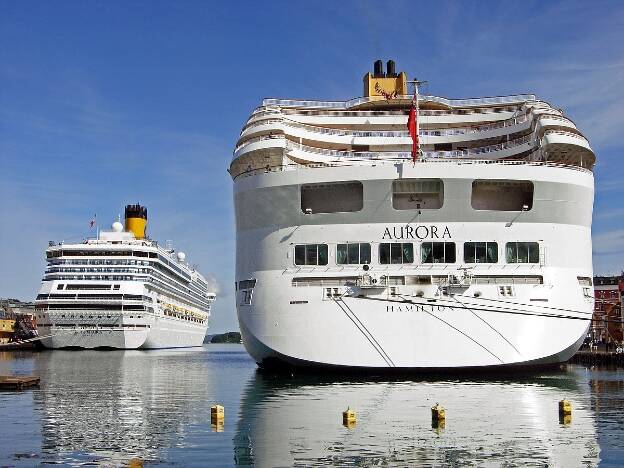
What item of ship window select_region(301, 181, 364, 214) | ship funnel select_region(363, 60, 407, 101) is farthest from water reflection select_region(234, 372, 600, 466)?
ship funnel select_region(363, 60, 407, 101)

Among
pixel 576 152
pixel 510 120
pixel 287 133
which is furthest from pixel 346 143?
pixel 576 152

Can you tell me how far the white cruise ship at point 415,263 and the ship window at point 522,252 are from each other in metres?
0.04

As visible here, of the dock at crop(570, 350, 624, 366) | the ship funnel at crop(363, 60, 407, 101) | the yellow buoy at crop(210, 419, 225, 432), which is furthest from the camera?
the dock at crop(570, 350, 624, 366)

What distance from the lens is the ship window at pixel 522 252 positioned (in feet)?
92.8

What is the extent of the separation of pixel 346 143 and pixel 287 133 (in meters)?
3.37

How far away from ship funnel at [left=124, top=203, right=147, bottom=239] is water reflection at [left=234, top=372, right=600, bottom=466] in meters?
71.0

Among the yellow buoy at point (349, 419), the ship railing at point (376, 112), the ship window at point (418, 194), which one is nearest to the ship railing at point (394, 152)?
the ship railing at point (376, 112)

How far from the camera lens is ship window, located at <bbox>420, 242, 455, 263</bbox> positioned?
28094 millimetres

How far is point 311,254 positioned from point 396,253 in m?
3.32

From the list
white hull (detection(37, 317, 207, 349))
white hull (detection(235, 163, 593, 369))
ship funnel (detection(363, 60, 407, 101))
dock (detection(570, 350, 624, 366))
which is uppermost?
ship funnel (detection(363, 60, 407, 101))

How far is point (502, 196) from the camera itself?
30.0m

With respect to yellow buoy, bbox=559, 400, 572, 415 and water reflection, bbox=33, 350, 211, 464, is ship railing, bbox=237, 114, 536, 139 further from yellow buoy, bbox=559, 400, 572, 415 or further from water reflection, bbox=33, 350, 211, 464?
yellow buoy, bbox=559, 400, 572, 415

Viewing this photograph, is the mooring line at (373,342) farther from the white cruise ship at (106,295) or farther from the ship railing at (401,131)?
the white cruise ship at (106,295)

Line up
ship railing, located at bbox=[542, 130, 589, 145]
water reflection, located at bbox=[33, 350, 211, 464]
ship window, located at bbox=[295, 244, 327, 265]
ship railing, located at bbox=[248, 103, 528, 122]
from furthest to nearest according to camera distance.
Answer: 1. ship railing, located at bbox=[248, 103, 528, 122]
2. ship railing, located at bbox=[542, 130, 589, 145]
3. ship window, located at bbox=[295, 244, 327, 265]
4. water reflection, located at bbox=[33, 350, 211, 464]
